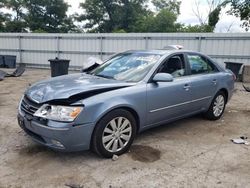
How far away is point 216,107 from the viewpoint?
5.57 m

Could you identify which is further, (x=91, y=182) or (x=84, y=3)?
(x=84, y=3)

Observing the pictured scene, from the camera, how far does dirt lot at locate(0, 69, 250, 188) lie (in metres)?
3.13

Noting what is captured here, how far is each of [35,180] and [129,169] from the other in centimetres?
114

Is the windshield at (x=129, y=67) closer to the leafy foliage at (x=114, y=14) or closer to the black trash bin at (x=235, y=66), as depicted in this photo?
the black trash bin at (x=235, y=66)

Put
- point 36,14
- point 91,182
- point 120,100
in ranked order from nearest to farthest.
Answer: point 91,182, point 120,100, point 36,14

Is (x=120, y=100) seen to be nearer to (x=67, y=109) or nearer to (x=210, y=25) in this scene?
(x=67, y=109)

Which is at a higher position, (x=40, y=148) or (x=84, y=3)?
(x=84, y=3)

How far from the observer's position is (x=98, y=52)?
14.0 metres

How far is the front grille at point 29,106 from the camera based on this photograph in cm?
349

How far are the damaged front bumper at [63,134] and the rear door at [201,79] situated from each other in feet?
7.39

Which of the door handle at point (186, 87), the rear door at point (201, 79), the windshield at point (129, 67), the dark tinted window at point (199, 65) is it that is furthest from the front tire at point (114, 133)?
the dark tinted window at point (199, 65)

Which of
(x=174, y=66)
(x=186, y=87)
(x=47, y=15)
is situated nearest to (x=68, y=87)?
(x=174, y=66)

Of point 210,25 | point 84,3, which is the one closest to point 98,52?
point 210,25

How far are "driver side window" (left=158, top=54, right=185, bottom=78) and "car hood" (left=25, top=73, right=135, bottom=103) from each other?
826 millimetres
